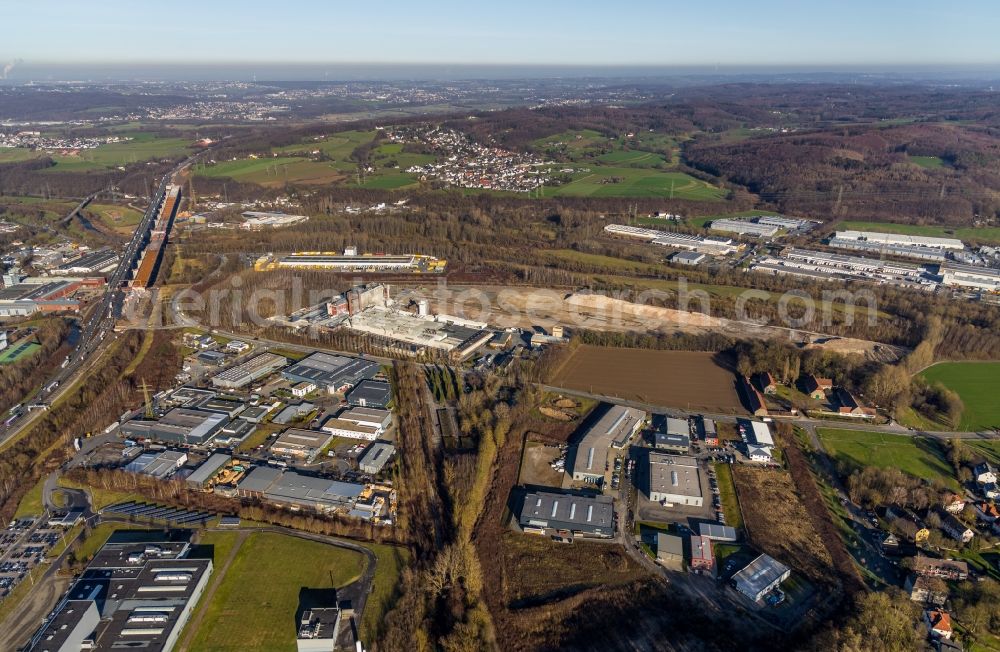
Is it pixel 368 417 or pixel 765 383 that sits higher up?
pixel 368 417

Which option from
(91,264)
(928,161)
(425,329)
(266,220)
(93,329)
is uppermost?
(928,161)

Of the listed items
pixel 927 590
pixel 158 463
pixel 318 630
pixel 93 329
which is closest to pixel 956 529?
pixel 927 590

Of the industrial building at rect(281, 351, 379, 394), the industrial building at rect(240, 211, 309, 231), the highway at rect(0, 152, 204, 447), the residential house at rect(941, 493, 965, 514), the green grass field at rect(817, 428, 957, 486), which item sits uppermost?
the industrial building at rect(240, 211, 309, 231)

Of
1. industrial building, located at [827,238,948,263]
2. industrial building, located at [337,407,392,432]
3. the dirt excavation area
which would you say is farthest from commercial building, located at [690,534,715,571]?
industrial building, located at [827,238,948,263]

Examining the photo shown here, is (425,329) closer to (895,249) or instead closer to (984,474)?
(984,474)

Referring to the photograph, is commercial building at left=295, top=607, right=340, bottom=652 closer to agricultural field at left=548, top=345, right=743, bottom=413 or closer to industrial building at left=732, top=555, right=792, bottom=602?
industrial building at left=732, top=555, right=792, bottom=602

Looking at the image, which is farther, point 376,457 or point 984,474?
point 376,457

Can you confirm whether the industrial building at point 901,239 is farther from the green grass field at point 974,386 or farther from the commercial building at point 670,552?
the commercial building at point 670,552
